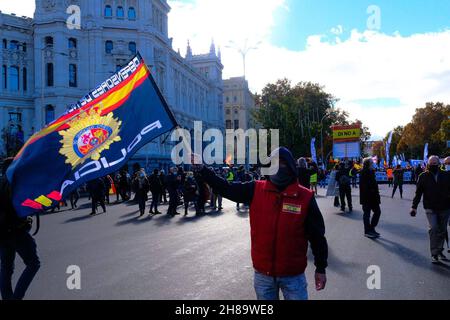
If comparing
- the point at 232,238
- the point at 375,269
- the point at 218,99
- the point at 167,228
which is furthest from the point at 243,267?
the point at 218,99

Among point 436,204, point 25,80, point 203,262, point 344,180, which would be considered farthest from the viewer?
point 25,80

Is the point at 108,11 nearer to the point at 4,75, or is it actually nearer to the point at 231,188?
the point at 4,75

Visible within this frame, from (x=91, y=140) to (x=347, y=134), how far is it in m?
29.4

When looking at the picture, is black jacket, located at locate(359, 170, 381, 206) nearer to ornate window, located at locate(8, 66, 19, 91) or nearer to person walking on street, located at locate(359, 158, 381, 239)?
person walking on street, located at locate(359, 158, 381, 239)

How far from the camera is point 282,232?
347 centimetres

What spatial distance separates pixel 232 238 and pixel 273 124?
4019cm

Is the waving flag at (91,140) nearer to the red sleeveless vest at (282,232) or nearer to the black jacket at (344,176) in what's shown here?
the red sleeveless vest at (282,232)

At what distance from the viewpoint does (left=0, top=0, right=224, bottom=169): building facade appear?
4981 cm

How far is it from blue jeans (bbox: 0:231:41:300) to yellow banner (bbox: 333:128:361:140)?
2915 cm

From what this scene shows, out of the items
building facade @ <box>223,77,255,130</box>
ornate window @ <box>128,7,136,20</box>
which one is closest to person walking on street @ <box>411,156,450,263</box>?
ornate window @ <box>128,7,136,20</box>

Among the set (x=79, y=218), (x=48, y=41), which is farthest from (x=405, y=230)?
(x=48, y=41)

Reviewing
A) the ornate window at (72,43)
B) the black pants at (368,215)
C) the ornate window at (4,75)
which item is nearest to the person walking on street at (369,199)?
the black pants at (368,215)

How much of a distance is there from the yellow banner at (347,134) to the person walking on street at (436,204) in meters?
24.8

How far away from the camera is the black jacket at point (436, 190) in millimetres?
7293
